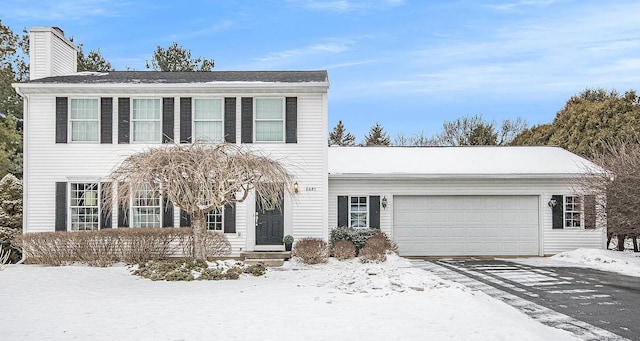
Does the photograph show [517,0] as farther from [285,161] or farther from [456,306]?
[456,306]

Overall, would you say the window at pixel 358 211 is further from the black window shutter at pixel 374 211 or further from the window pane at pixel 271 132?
the window pane at pixel 271 132

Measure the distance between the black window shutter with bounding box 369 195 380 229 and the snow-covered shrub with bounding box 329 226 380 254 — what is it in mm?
721

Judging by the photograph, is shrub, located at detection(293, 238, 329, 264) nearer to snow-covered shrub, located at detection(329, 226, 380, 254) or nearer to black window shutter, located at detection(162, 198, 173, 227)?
snow-covered shrub, located at detection(329, 226, 380, 254)

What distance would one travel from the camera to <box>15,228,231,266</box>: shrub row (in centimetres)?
1501

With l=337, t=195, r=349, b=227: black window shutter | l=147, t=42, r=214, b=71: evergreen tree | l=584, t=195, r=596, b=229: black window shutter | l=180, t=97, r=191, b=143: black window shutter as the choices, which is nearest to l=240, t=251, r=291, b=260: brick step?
l=337, t=195, r=349, b=227: black window shutter

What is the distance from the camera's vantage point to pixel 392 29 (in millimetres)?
17016

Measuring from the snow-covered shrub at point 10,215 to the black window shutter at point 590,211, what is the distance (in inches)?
647

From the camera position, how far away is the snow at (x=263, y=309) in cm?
767

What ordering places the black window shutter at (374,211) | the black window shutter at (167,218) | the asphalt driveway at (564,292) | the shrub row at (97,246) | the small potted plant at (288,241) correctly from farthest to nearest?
the black window shutter at (374,211) → the black window shutter at (167,218) → the small potted plant at (288,241) → the shrub row at (97,246) → the asphalt driveway at (564,292)

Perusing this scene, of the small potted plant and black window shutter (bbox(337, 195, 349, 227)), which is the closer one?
the small potted plant

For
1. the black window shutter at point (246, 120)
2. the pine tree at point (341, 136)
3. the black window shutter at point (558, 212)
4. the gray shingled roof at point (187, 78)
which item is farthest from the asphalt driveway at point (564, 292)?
the pine tree at point (341, 136)

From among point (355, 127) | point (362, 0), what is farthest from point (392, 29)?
point (355, 127)

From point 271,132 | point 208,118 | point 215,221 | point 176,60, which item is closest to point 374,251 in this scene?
point 271,132

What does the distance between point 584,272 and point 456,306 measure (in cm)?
674
